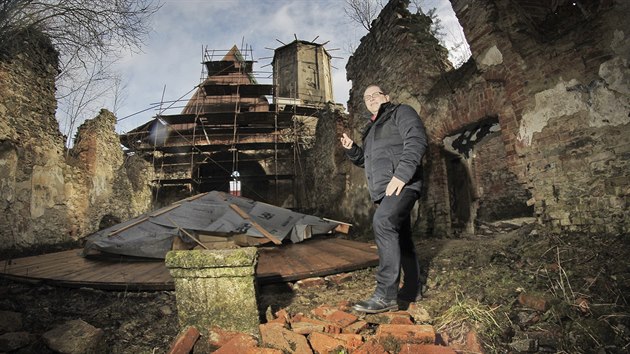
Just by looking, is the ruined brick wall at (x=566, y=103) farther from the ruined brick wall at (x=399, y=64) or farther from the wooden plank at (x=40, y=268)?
→ the wooden plank at (x=40, y=268)

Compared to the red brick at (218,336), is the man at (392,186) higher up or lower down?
higher up

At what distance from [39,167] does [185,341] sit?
24.8 feet

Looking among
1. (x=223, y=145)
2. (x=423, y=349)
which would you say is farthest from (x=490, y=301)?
(x=223, y=145)

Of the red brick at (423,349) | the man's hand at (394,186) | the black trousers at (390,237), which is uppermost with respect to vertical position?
the man's hand at (394,186)

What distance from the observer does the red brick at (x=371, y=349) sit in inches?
61.6

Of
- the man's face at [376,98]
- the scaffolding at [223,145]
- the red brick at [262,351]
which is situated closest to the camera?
the red brick at [262,351]

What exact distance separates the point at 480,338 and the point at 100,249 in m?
4.65

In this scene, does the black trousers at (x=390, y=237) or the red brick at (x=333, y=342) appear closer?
the red brick at (x=333, y=342)

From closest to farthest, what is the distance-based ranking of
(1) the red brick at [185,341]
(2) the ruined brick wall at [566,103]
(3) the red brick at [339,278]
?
1. (1) the red brick at [185,341]
2. (2) the ruined brick wall at [566,103]
3. (3) the red brick at [339,278]

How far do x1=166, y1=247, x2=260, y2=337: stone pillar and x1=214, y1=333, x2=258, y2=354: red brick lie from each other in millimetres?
85

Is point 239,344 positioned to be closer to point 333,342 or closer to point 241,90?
point 333,342

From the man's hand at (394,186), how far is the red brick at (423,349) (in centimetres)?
93

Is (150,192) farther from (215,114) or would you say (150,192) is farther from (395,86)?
(395,86)

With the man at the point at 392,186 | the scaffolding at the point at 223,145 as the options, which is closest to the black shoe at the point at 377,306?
the man at the point at 392,186
